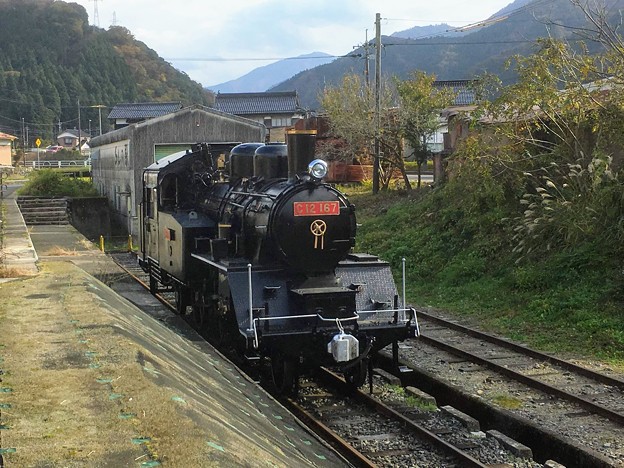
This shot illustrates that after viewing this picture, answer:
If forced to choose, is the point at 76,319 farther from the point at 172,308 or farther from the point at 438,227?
the point at 438,227

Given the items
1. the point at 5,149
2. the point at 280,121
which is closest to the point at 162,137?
the point at 280,121

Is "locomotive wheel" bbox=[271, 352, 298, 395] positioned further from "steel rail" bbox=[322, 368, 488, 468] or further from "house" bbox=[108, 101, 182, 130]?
"house" bbox=[108, 101, 182, 130]

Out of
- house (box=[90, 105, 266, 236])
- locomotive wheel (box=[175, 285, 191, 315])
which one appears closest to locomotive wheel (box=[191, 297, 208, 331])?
locomotive wheel (box=[175, 285, 191, 315])

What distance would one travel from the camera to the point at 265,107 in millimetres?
51531

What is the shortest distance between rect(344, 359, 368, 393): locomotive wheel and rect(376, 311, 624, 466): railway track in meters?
0.99

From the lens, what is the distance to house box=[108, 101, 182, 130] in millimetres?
50906

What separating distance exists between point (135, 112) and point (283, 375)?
151ft

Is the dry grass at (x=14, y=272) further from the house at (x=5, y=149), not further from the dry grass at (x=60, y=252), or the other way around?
the house at (x=5, y=149)

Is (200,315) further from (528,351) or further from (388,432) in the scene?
(528,351)

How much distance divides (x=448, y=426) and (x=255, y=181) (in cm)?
429

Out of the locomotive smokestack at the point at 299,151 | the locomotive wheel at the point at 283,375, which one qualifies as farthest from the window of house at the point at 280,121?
the locomotive wheel at the point at 283,375

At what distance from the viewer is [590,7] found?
13.7m

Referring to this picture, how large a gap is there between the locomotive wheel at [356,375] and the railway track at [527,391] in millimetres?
988

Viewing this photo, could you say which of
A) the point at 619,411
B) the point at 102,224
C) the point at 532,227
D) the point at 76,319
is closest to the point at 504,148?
the point at 532,227
